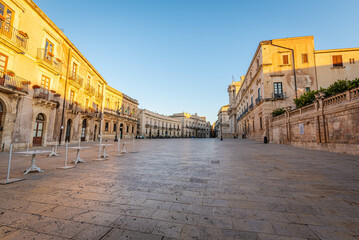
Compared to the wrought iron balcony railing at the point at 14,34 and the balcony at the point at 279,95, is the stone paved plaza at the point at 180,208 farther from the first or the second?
the balcony at the point at 279,95

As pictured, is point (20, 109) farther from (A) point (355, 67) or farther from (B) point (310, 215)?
(A) point (355, 67)

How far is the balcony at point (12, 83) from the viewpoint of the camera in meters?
9.54

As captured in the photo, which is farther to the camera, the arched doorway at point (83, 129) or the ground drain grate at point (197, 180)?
the arched doorway at point (83, 129)

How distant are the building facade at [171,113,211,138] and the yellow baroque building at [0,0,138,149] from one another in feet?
180

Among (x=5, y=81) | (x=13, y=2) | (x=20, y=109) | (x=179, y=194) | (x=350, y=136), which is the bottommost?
(x=179, y=194)

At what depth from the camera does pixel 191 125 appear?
255ft

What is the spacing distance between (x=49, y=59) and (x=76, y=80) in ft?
14.1

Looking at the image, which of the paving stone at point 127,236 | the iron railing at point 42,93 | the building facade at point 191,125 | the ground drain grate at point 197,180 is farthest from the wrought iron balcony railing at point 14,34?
the building facade at point 191,125

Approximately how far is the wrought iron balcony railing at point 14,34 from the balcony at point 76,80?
5.40 metres

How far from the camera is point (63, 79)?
1548 cm

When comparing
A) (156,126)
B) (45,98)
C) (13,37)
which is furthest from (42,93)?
(156,126)

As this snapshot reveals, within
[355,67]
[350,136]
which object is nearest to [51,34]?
[350,136]

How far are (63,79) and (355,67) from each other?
3398 centimetres

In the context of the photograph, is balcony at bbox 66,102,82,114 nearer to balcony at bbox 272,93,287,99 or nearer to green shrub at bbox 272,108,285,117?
green shrub at bbox 272,108,285,117
